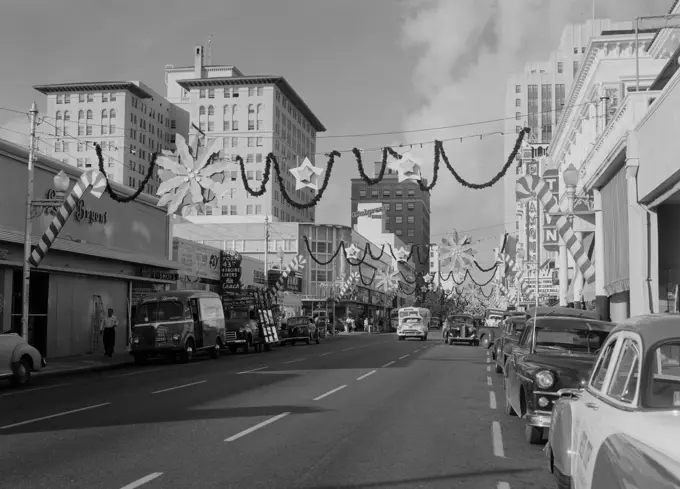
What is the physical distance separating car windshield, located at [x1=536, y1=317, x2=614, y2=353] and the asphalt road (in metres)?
1.52

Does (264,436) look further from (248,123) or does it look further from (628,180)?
(248,123)

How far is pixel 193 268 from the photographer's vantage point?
1767 inches

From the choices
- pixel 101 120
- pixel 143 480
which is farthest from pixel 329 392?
pixel 101 120

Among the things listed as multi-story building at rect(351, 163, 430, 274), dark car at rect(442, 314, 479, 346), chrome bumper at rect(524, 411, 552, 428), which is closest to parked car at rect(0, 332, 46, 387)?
chrome bumper at rect(524, 411, 552, 428)

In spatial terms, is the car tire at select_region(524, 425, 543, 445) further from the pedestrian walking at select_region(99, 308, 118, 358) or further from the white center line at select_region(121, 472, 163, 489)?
the pedestrian walking at select_region(99, 308, 118, 358)

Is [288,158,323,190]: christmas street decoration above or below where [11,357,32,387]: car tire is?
above

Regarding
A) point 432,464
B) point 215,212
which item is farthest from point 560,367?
point 215,212

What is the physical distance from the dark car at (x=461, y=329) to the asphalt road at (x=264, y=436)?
25.7 meters

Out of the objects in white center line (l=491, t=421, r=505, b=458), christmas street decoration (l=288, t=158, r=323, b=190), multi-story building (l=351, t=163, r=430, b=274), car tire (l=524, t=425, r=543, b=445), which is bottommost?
white center line (l=491, t=421, r=505, b=458)

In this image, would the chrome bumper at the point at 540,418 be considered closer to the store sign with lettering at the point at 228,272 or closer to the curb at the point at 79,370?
the curb at the point at 79,370

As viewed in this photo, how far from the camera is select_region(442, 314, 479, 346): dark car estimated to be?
44.6 meters

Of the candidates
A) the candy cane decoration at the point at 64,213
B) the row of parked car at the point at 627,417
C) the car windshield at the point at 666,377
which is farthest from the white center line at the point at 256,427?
the candy cane decoration at the point at 64,213

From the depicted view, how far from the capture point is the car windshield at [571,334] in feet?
39.3

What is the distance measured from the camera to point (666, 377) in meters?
5.17
